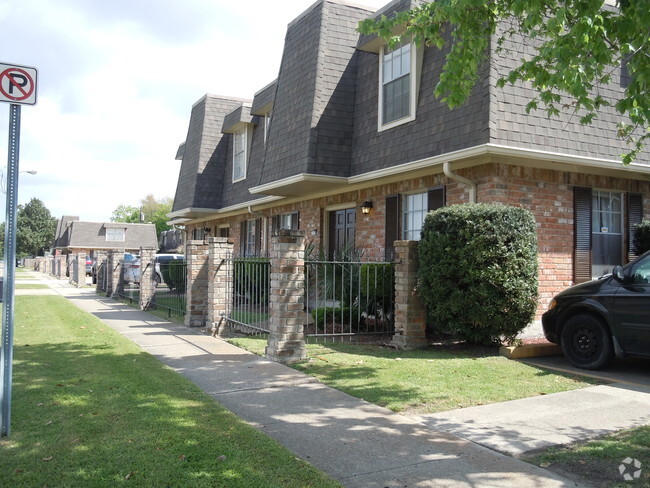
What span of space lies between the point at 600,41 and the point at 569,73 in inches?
19.4

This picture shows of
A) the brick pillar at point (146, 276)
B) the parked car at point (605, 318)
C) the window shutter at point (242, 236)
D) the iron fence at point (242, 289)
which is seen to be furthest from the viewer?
the window shutter at point (242, 236)

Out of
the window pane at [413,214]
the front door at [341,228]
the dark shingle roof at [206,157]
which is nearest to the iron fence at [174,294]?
the front door at [341,228]

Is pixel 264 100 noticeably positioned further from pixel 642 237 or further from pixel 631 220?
pixel 642 237

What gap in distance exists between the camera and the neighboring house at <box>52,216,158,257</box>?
210 feet

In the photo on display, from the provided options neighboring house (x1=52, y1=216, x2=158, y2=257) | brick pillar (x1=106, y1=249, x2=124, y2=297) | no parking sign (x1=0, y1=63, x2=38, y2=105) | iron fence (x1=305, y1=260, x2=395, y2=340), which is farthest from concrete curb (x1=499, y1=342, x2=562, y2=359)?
neighboring house (x1=52, y1=216, x2=158, y2=257)

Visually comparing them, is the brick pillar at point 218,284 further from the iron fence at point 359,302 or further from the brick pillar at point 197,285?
the iron fence at point 359,302

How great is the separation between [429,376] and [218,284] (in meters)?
5.22

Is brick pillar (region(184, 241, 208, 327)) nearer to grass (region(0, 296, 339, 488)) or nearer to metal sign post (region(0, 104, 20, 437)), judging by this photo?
grass (region(0, 296, 339, 488))

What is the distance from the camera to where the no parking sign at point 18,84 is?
14.8 feet

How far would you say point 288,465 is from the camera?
401 cm

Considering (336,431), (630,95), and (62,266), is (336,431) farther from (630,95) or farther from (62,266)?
(62,266)

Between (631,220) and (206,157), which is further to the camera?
(206,157)

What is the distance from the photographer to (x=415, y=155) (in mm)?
10844

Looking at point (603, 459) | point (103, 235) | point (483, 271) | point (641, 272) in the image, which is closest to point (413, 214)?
point (483, 271)
